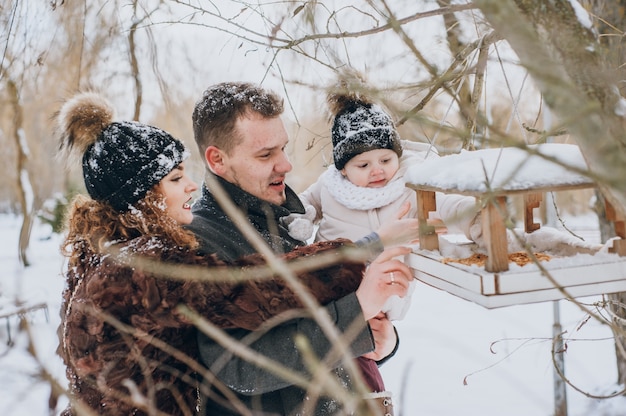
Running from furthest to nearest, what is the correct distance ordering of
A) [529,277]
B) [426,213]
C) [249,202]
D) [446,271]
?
[249,202] → [426,213] → [446,271] → [529,277]

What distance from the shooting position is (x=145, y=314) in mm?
1405

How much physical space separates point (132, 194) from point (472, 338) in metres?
5.59

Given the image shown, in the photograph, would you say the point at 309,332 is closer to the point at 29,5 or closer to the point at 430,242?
the point at 430,242

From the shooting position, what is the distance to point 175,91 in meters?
5.20

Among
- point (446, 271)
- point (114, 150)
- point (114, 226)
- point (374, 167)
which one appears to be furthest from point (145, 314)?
point (374, 167)

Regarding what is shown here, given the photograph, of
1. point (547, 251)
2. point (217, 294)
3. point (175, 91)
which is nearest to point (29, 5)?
point (217, 294)

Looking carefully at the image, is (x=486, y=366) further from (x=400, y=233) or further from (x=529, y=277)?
(x=529, y=277)

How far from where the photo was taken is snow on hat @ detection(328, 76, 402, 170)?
202 cm

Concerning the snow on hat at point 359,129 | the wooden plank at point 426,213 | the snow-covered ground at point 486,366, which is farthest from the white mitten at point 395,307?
the snow-covered ground at point 486,366

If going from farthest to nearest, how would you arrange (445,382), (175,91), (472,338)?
(472,338), (445,382), (175,91)

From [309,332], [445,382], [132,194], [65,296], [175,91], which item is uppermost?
[175,91]

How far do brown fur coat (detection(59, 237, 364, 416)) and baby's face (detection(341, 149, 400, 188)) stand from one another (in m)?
0.62

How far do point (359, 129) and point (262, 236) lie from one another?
20.2 inches

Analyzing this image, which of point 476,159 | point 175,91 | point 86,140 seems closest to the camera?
point 476,159
